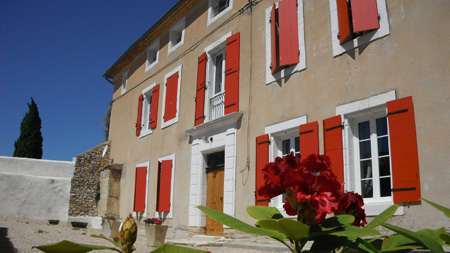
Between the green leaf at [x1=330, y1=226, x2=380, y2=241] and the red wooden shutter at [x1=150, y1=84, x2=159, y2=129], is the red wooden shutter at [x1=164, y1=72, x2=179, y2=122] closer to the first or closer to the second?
the red wooden shutter at [x1=150, y1=84, x2=159, y2=129]

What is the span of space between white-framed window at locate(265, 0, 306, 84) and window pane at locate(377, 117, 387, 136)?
5.82 ft

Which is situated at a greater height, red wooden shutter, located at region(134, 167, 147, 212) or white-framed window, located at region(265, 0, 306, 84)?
white-framed window, located at region(265, 0, 306, 84)

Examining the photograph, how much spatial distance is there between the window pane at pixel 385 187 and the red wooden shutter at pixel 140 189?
780 cm

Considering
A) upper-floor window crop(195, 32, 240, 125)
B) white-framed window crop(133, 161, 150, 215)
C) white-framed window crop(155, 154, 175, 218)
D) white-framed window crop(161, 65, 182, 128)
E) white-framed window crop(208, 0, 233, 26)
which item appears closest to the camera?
upper-floor window crop(195, 32, 240, 125)

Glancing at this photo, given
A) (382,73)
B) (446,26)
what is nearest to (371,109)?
(382,73)

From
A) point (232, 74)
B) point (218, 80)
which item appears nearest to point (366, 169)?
point (232, 74)

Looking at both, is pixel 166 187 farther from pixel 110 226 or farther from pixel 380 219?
pixel 380 219

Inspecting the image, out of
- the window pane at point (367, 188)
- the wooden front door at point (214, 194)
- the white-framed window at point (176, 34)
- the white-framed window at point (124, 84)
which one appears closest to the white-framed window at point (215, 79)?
the wooden front door at point (214, 194)

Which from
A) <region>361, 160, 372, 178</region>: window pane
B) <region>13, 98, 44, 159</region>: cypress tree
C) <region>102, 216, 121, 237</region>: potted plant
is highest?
<region>13, 98, 44, 159</region>: cypress tree

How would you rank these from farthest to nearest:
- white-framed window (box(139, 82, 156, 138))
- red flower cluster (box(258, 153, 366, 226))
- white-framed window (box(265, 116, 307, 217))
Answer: white-framed window (box(139, 82, 156, 138)) → white-framed window (box(265, 116, 307, 217)) → red flower cluster (box(258, 153, 366, 226))

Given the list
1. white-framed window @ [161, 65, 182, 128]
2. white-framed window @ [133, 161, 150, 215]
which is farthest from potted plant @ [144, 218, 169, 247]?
white-framed window @ [161, 65, 182, 128]

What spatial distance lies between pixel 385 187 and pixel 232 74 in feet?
14.6

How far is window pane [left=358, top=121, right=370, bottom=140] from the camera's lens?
6250mm

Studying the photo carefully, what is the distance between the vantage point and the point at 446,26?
5254mm
